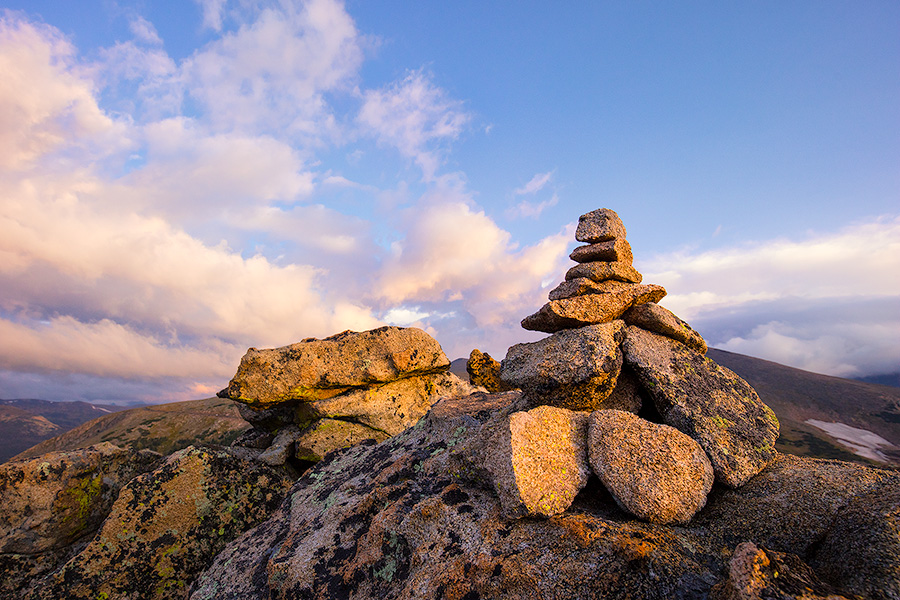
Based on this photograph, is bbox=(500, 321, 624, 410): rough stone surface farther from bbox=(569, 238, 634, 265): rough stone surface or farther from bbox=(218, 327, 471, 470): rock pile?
bbox=(218, 327, 471, 470): rock pile

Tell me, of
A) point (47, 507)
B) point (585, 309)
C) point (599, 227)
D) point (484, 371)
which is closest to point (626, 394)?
point (585, 309)

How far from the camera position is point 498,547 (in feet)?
19.9

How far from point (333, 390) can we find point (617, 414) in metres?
17.0

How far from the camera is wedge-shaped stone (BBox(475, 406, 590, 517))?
6.29m

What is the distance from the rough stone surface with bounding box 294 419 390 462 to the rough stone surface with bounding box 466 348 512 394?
588 cm

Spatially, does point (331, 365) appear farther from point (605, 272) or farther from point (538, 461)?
point (538, 461)

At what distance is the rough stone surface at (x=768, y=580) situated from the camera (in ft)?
13.1

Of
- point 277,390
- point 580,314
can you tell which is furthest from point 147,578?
point 580,314

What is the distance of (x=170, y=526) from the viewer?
11.5 meters

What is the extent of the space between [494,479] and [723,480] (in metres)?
3.85

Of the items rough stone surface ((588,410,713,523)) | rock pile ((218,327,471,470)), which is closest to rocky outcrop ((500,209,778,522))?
rough stone surface ((588,410,713,523))

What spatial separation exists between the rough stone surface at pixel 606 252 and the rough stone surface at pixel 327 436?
12.4 m

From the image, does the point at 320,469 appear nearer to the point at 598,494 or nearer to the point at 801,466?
the point at 598,494

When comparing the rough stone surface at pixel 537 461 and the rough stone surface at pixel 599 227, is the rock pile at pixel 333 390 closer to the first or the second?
the rough stone surface at pixel 599 227
